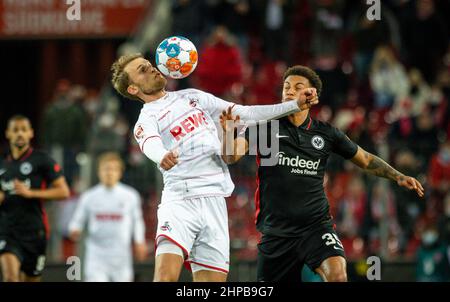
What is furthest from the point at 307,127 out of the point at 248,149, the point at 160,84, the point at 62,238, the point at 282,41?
the point at 282,41

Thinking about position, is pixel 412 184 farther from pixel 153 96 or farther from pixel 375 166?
pixel 153 96

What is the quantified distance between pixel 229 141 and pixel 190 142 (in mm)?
350

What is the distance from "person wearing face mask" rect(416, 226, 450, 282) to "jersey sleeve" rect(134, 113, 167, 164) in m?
6.28

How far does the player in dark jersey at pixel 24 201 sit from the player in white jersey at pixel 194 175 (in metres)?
3.02

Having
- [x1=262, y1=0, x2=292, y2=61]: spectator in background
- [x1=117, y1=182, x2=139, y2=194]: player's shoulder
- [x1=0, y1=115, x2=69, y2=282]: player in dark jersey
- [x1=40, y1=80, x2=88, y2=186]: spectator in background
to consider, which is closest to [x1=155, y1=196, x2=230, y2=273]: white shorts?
[x1=0, y1=115, x2=69, y2=282]: player in dark jersey

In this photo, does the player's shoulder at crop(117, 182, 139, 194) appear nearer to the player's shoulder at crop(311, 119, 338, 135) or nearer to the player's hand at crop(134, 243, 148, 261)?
the player's hand at crop(134, 243, 148, 261)

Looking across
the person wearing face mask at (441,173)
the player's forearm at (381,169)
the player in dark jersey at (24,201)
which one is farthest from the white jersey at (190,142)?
the person wearing face mask at (441,173)

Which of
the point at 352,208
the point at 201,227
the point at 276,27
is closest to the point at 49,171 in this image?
the point at 201,227

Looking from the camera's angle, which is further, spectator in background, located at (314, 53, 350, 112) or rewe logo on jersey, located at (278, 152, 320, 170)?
spectator in background, located at (314, 53, 350, 112)

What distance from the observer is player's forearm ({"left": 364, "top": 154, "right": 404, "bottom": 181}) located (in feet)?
28.3

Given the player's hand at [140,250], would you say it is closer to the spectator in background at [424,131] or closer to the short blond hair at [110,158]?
the short blond hair at [110,158]

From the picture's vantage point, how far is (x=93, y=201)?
529 inches
